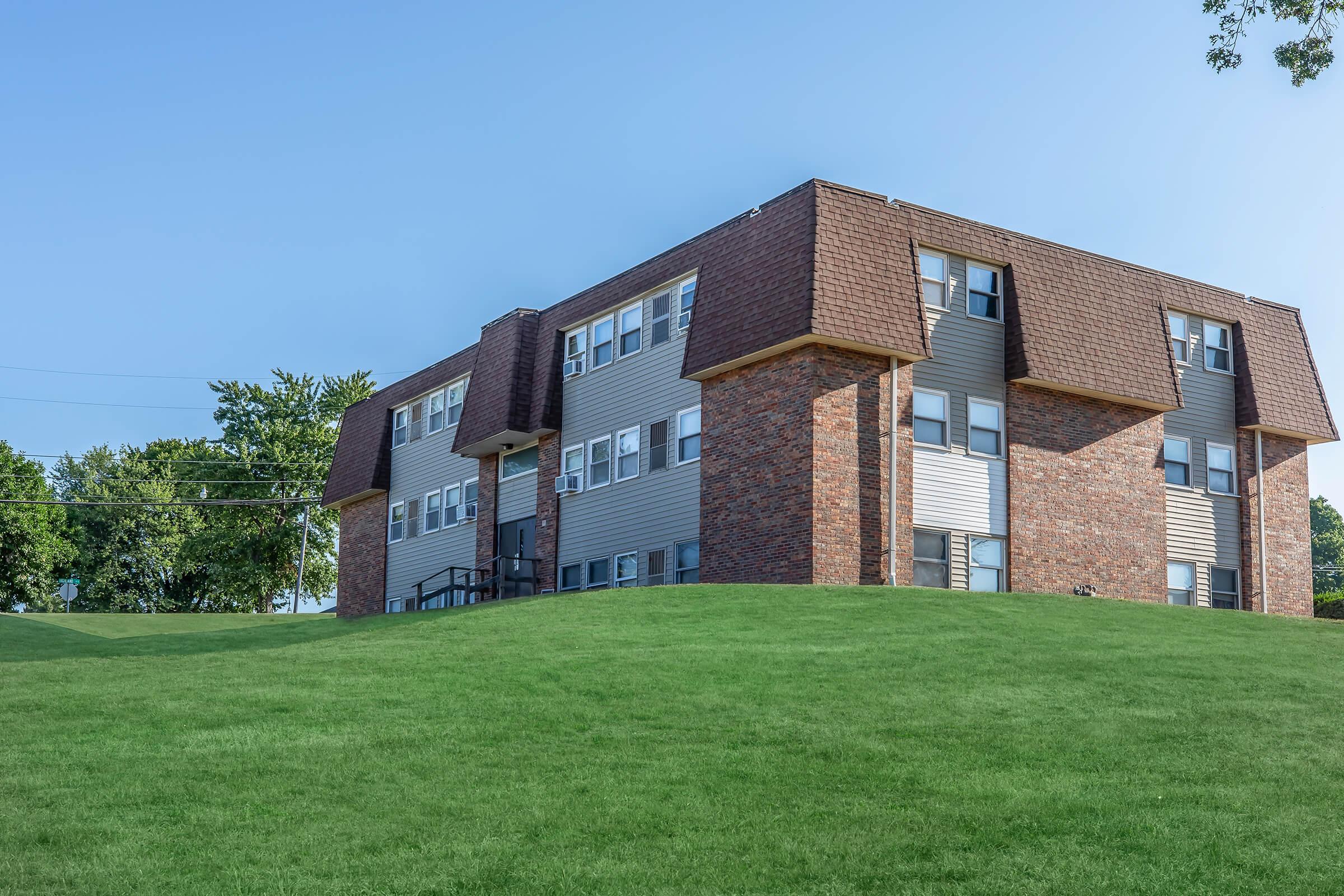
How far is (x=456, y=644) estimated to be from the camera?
1675 cm

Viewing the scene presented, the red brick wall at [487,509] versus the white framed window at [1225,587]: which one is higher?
the red brick wall at [487,509]

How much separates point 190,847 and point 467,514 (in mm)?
25333

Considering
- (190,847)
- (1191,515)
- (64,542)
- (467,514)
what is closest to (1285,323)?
(1191,515)

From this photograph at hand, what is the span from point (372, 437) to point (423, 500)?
4223mm

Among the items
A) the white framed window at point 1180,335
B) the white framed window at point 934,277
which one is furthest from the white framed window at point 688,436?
the white framed window at point 1180,335

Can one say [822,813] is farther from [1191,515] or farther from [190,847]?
[1191,515]

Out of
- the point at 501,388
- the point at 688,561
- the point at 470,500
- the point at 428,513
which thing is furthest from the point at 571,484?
the point at 428,513

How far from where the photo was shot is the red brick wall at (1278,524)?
2883cm

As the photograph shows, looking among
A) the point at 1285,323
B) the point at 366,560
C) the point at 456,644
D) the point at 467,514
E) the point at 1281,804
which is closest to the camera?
the point at 1281,804

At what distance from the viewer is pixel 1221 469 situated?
2892 cm

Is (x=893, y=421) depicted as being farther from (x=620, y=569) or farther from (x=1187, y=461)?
(x=1187, y=461)

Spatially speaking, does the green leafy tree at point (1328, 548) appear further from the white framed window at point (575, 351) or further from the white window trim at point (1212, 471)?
the white framed window at point (575, 351)

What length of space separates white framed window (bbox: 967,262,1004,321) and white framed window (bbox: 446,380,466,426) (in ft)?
48.7

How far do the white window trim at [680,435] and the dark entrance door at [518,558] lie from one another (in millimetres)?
5333
